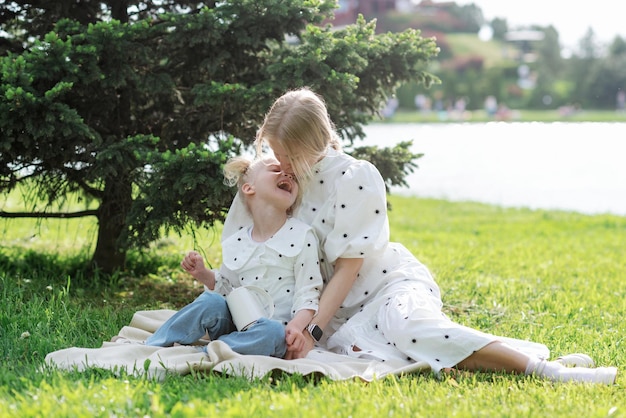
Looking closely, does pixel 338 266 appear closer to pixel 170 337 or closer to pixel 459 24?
pixel 170 337

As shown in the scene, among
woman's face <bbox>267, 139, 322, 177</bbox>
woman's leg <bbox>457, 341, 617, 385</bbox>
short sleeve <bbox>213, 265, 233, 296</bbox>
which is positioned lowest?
woman's leg <bbox>457, 341, 617, 385</bbox>

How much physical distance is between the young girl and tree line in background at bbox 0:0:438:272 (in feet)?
1.34

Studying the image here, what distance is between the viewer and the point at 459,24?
70.9 m

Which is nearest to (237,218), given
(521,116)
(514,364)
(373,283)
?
(373,283)

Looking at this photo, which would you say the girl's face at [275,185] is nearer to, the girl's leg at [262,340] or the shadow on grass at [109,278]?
the girl's leg at [262,340]

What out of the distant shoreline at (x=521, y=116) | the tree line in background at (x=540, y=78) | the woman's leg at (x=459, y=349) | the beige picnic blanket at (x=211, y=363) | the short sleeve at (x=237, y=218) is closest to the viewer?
the beige picnic blanket at (x=211, y=363)

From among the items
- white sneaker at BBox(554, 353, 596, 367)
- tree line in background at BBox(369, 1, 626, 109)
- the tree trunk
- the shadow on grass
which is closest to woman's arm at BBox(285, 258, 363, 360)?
white sneaker at BBox(554, 353, 596, 367)

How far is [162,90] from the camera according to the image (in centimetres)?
423

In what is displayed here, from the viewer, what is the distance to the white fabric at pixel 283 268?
316 cm

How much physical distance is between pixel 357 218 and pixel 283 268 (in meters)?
0.36

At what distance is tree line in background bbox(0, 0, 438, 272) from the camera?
3.86m

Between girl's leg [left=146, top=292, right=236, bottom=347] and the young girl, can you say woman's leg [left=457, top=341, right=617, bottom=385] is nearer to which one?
the young girl

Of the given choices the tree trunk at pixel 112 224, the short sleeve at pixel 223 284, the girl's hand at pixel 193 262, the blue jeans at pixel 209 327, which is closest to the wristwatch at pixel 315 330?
the blue jeans at pixel 209 327

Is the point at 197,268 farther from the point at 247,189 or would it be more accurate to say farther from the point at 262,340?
the point at 262,340
